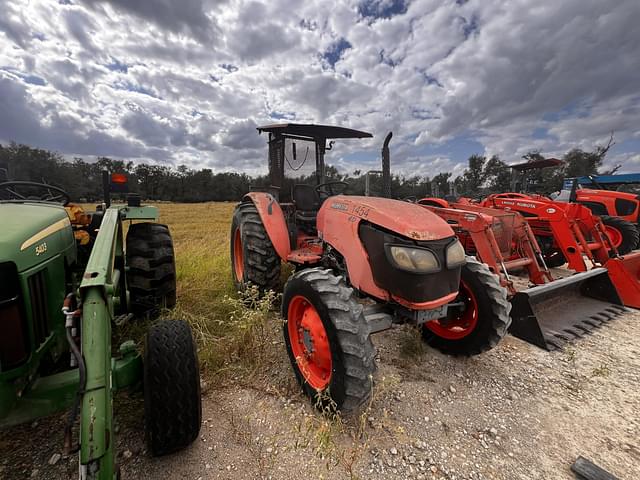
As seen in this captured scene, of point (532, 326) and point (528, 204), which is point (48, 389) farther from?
point (528, 204)

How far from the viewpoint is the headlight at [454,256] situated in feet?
6.41

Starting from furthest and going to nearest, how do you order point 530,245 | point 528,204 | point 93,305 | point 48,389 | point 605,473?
1. point 528,204
2. point 530,245
3. point 605,473
4. point 48,389
5. point 93,305

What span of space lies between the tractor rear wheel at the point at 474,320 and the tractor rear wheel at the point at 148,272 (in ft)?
7.79

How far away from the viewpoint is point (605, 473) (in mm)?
1506

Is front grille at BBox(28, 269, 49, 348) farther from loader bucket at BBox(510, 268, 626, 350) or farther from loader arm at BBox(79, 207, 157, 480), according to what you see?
loader bucket at BBox(510, 268, 626, 350)

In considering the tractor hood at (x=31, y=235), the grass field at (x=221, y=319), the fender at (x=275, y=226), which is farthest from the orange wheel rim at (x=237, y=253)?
the tractor hood at (x=31, y=235)

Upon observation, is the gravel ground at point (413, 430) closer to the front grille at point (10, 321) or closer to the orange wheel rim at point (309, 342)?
the orange wheel rim at point (309, 342)

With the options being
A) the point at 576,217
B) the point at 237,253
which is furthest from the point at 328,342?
the point at 576,217

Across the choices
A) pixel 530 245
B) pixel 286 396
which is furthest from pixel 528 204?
pixel 286 396

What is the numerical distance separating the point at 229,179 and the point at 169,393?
50.0 meters

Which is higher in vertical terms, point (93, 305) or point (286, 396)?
point (93, 305)

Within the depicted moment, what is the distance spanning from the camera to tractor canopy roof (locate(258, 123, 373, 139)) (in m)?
3.51

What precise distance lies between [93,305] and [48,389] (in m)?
0.53

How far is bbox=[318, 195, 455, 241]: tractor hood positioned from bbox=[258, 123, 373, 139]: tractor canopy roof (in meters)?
1.54
